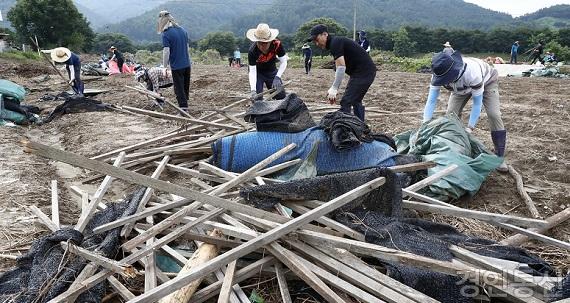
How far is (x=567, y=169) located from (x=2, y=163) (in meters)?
6.79

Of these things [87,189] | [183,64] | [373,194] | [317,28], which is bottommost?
[87,189]

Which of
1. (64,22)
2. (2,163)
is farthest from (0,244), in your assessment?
(64,22)

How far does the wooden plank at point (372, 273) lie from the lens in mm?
1988

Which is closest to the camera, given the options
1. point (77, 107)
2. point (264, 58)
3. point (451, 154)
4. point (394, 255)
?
point (394, 255)

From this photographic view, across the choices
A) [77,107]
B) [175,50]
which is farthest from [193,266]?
[77,107]

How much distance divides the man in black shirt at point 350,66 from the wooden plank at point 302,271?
3003mm

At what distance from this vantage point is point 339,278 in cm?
220

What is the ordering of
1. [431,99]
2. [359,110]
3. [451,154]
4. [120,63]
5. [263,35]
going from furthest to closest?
[120,63] < [263,35] < [359,110] < [431,99] < [451,154]

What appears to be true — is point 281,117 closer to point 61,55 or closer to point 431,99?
point 431,99

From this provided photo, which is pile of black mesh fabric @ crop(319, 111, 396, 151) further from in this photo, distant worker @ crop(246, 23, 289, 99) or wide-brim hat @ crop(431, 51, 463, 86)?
distant worker @ crop(246, 23, 289, 99)

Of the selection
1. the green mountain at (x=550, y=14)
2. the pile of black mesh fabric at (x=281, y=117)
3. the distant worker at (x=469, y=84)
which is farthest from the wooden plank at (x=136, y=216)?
the green mountain at (x=550, y=14)

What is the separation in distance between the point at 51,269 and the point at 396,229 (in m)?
2.12

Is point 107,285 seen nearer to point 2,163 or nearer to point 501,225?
point 501,225

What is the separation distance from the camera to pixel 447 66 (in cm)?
397
